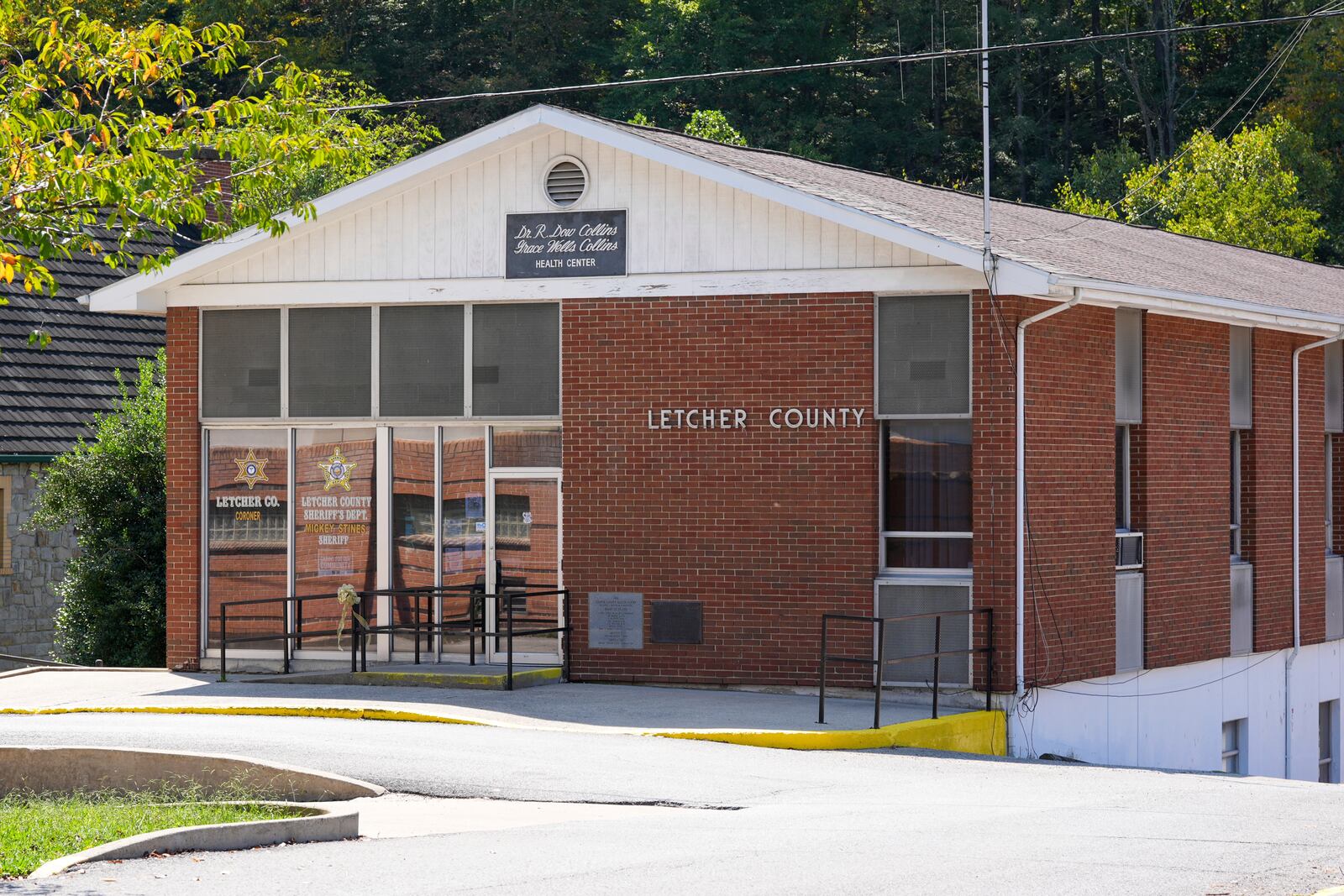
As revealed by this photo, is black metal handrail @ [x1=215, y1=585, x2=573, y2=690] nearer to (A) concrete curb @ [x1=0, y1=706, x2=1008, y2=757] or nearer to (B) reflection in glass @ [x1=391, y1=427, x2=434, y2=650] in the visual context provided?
(B) reflection in glass @ [x1=391, y1=427, x2=434, y2=650]

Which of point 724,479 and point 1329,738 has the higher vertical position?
point 724,479

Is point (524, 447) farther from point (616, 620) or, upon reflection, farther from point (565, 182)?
point (565, 182)

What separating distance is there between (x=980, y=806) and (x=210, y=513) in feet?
37.2

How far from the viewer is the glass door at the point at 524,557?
65.0ft

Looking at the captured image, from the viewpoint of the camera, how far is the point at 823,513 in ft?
61.1

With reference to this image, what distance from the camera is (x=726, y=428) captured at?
1895 cm

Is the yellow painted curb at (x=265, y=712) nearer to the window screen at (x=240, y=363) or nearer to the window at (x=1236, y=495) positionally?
the window screen at (x=240, y=363)

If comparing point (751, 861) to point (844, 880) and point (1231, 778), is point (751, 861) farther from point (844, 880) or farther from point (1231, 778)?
point (1231, 778)

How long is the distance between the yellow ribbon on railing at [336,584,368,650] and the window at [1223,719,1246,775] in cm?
1024

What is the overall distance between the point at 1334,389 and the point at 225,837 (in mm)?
18237

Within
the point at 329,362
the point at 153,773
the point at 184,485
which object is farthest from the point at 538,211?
the point at 153,773

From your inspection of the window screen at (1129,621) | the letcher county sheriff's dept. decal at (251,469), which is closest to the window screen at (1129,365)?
the window screen at (1129,621)

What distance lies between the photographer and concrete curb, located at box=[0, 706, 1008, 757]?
15758 mm

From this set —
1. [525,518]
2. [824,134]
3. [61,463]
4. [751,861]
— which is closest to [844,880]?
[751,861]
